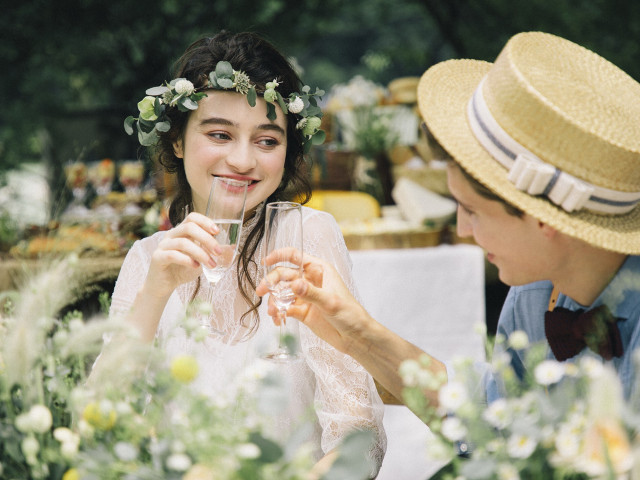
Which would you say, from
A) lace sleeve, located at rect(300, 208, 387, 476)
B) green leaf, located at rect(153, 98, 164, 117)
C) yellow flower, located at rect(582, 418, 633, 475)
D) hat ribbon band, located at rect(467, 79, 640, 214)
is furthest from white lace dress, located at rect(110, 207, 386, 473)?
yellow flower, located at rect(582, 418, 633, 475)

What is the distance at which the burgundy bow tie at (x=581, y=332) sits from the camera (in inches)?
56.7

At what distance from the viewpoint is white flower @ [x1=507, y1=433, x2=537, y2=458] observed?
2.70ft

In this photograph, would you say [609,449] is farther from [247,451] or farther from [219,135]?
[219,135]

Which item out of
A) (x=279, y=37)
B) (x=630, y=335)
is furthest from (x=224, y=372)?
(x=279, y=37)

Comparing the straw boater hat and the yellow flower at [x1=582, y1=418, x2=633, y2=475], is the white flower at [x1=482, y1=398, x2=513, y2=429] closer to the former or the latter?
the yellow flower at [x1=582, y1=418, x2=633, y2=475]

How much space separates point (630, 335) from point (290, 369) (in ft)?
3.26

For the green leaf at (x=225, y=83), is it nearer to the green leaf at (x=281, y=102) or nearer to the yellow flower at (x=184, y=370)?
the green leaf at (x=281, y=102)

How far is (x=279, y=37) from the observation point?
870cm

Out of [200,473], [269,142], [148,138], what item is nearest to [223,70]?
[269,142]

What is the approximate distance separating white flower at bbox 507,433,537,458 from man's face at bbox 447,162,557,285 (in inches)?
25.7

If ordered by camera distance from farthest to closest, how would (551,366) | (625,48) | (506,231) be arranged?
(625,48)
(506,231)
(551,366)

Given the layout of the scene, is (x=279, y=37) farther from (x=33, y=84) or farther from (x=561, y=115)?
(x=561, y=115)

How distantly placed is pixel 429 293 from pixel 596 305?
264 cm

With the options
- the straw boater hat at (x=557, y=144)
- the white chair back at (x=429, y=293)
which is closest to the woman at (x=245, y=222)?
the straw boater hat at (x=557, y=144)
